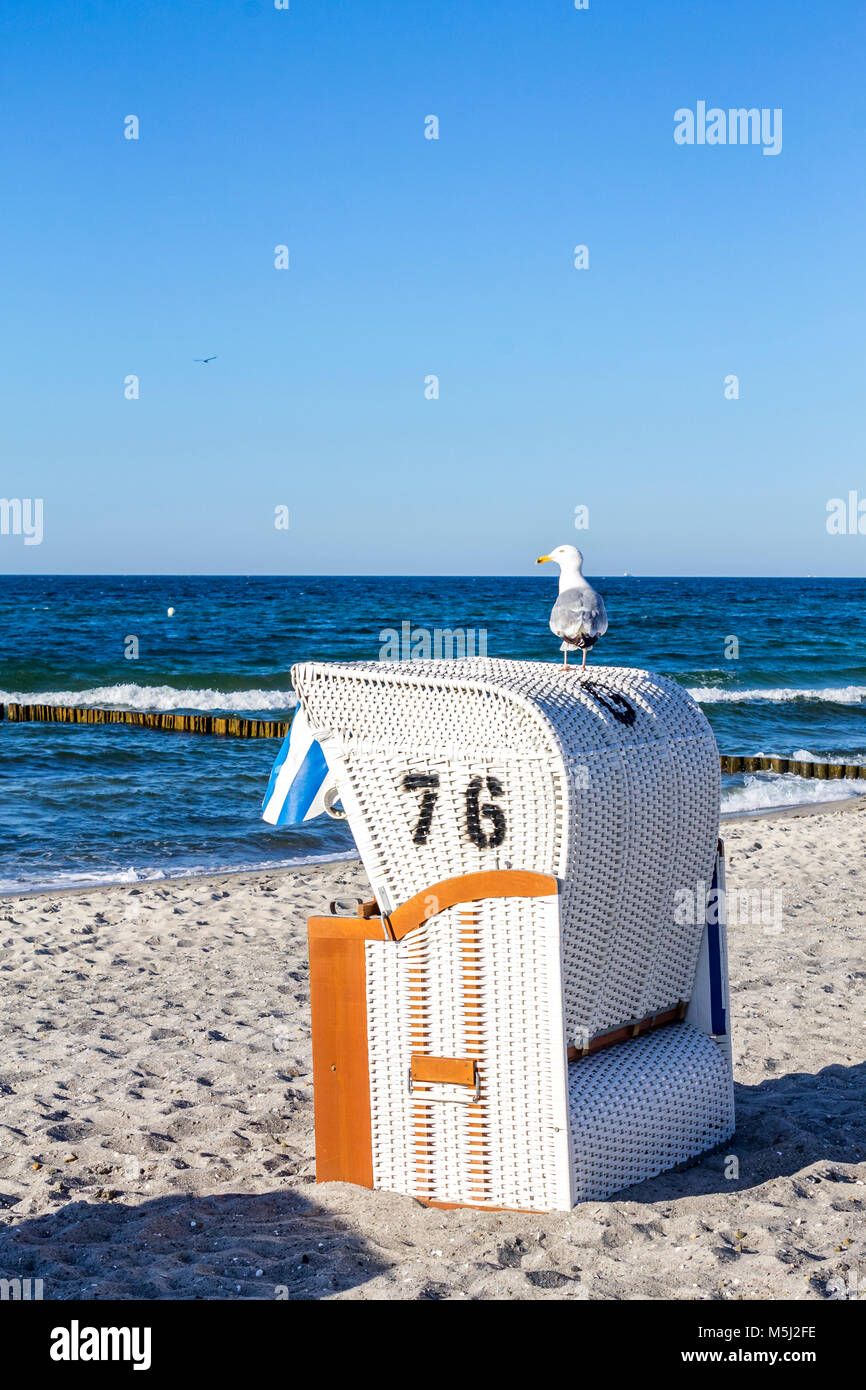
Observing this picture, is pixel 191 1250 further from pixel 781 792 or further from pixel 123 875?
pixel 781 792

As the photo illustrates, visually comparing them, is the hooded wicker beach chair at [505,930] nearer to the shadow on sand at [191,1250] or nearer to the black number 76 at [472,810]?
the black number 76 at [472,810]

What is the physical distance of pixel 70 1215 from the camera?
12.8ft

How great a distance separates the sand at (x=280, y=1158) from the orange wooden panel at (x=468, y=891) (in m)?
0.91

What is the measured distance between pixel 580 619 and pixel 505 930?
1324 millimetres

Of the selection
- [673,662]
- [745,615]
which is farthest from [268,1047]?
[745,615]

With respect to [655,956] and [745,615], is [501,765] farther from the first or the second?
[745,615]

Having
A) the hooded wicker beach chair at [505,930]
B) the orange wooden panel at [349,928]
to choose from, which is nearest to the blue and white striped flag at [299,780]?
the hooded wicker beach chair at [505,930]

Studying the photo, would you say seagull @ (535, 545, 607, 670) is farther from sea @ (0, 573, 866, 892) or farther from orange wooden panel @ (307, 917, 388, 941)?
orange wooden panel @ (307, 917, 388, 941)

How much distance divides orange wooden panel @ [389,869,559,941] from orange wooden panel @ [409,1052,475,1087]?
38cm

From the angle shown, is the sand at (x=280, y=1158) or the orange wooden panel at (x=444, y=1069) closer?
the sand at (x=280, y=1158)

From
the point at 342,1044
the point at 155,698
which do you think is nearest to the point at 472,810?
the point at 342,1044

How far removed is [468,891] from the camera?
353 centimetres

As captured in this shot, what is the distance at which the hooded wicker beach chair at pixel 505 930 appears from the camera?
346 centimetres
